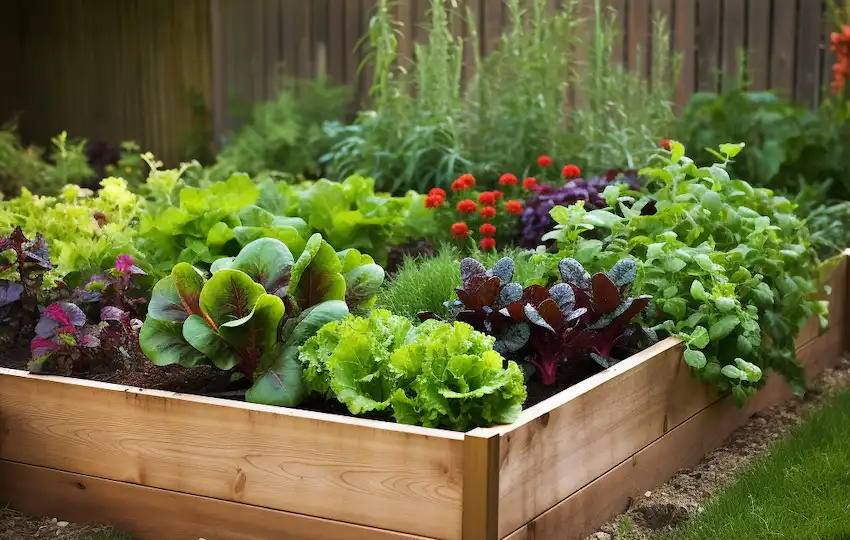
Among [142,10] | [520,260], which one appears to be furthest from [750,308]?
[142,10]

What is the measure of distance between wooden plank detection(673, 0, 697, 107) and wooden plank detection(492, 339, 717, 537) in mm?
3362

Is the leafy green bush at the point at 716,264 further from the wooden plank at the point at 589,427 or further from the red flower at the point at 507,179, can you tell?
→ the red flower at the point at 507,179

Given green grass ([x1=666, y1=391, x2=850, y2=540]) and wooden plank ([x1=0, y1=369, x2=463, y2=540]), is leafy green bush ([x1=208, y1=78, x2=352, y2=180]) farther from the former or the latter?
green grass ([x1=666, y1=391, x2=850, y2=540])

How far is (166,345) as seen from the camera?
2.91m

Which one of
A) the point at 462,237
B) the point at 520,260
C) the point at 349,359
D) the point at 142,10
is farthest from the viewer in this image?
the point at 142,10

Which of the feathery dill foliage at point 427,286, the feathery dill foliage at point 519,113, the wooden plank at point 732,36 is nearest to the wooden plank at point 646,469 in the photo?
the feathery dill foliage at point 427,286

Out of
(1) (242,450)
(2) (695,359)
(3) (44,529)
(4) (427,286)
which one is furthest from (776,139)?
(3) (44,529)

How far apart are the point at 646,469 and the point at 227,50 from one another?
6047mm

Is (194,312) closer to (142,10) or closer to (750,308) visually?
(750,308)

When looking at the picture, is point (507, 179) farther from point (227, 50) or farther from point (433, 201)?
point (227, 50)

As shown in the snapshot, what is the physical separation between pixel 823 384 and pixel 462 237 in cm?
176

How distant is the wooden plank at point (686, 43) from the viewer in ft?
20.7

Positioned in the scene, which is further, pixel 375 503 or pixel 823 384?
pixel 823 384

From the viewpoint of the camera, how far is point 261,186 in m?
4.30
